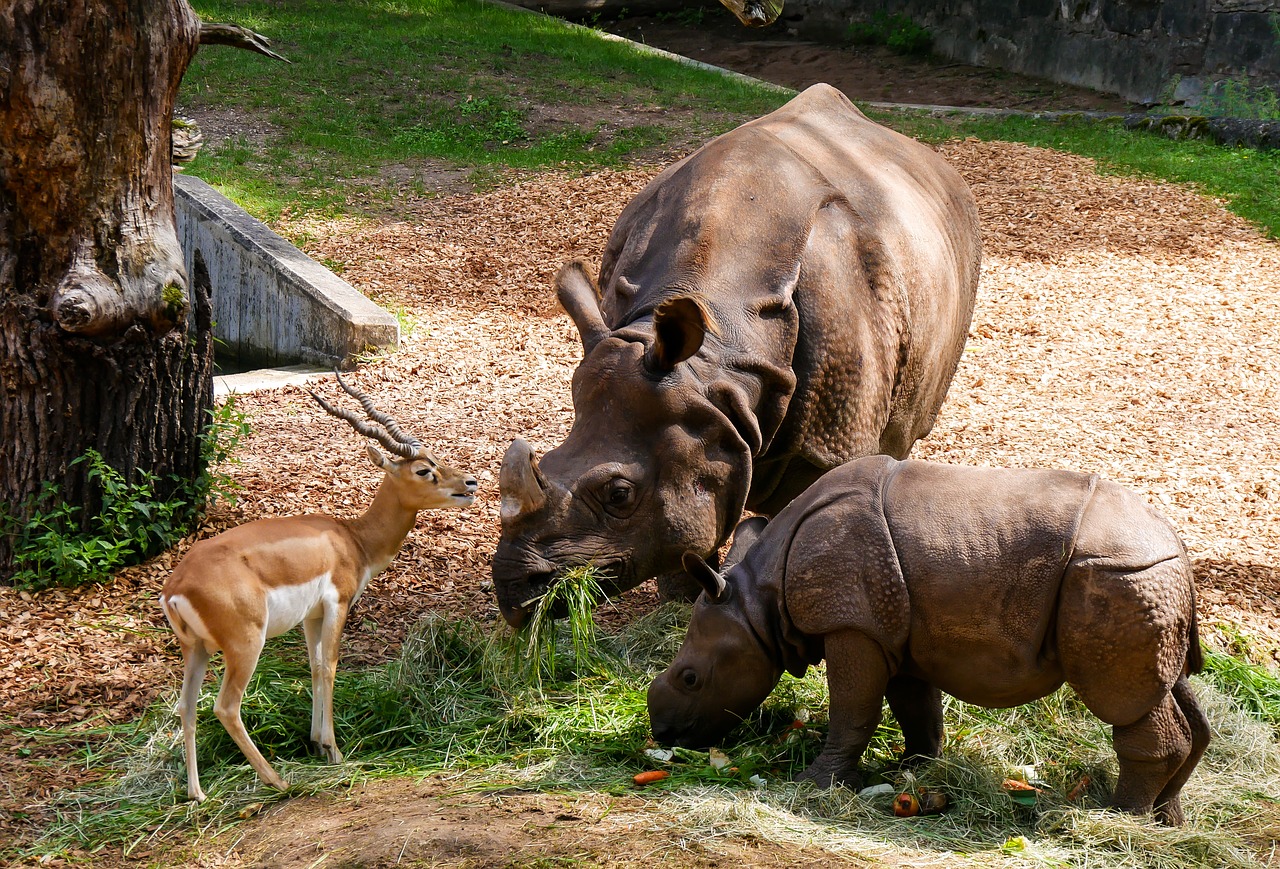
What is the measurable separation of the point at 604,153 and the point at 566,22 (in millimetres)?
7674

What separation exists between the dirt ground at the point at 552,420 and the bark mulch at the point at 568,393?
0.06 feet

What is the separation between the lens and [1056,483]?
4.60m

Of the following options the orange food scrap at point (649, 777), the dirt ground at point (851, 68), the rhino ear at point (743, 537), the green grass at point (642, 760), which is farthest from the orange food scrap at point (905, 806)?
the dirt ground at point (851, 68)

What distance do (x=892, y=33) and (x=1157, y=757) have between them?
20106 mm

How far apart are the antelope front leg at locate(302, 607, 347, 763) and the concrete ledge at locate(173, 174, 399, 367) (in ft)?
16.0

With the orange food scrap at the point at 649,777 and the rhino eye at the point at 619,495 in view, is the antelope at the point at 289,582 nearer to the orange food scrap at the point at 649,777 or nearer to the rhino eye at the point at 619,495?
the rhino eye at the point at 619,495

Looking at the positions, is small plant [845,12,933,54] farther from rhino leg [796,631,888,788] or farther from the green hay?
rhino leg [796,631,888,788]

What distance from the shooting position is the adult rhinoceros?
5.01m

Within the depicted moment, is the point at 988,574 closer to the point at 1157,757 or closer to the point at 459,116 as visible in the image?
the point at 1157,757

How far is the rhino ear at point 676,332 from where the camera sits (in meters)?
4.88

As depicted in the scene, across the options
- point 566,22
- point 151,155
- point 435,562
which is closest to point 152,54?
point 151,155

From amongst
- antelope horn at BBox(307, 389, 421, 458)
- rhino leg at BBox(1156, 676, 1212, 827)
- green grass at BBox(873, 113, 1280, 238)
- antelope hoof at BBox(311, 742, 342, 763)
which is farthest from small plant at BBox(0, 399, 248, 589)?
green grass at BBox(873, 113, 1280, 238)

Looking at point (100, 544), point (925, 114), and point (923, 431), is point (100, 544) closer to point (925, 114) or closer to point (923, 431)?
point (923, 431)

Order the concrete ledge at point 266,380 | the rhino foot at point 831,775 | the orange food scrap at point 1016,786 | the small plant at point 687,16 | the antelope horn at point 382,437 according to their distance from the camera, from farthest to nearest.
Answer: the small plant at point 687,16, the concrete ledge at point 266,380, the antelope horn at point 382,437, the orange food scrap at point 1016,786, the rhino foot at point 831,775
